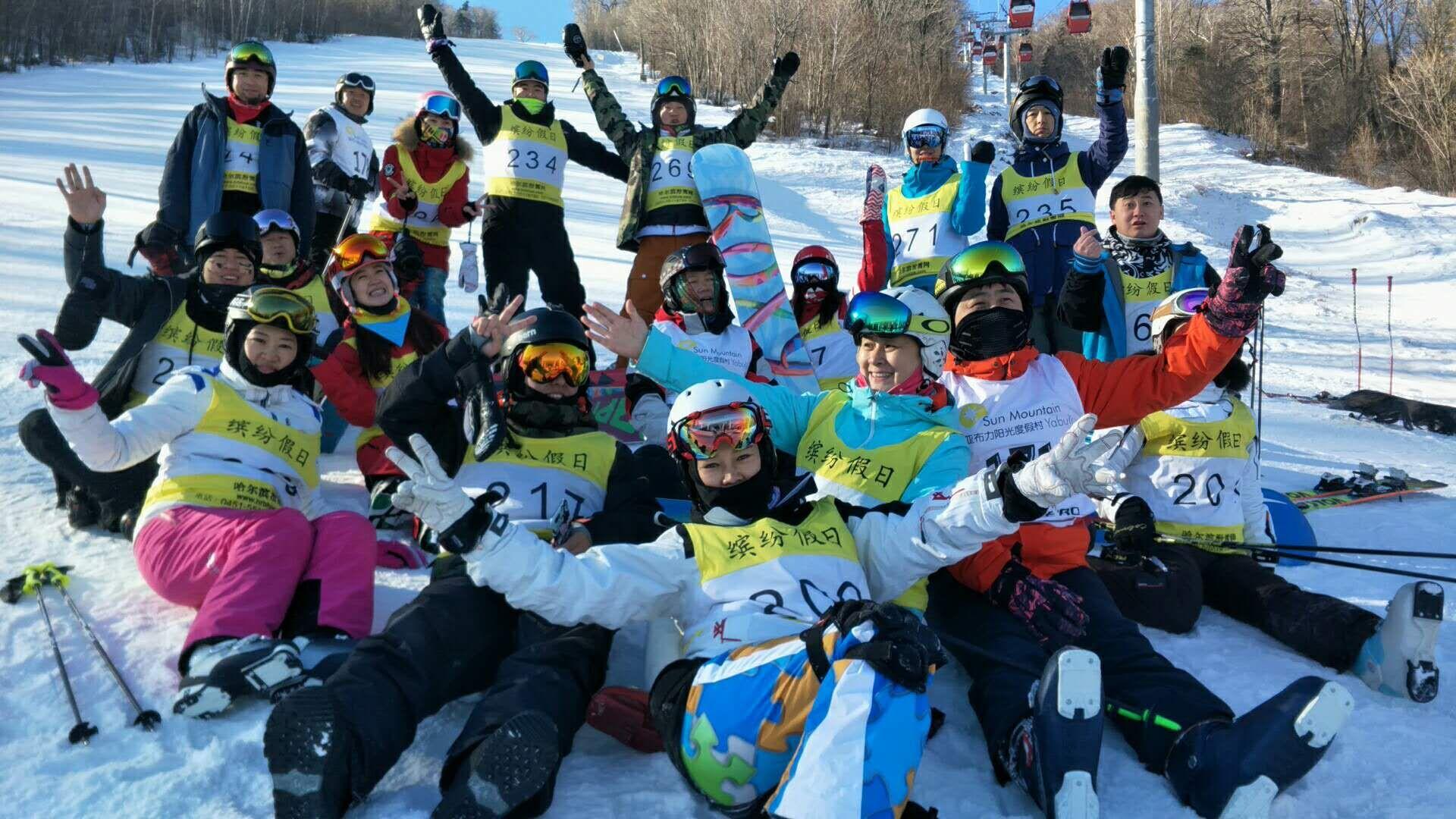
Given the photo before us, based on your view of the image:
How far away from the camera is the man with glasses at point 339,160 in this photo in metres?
6.20

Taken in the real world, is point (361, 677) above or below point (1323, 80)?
below

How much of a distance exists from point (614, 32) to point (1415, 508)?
36.9m

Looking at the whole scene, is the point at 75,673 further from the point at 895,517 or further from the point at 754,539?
the point at 895,517

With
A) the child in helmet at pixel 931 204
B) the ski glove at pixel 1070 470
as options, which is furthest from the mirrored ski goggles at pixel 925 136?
the ski glove at pixel 1070 470

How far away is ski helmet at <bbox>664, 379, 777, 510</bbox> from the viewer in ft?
9.32

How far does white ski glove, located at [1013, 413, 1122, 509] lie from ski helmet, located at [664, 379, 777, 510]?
78 centimetres

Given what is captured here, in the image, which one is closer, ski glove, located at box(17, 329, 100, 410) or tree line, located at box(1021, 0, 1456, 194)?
ski glove, located at box(17, 329, 100, 410)

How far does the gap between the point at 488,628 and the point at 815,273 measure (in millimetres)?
3102

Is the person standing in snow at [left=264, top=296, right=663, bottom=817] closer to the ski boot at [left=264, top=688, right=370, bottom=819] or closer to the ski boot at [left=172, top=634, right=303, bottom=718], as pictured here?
the ski boot at [left=264, top=688, right=370, bottom=819]

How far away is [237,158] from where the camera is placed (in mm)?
5391

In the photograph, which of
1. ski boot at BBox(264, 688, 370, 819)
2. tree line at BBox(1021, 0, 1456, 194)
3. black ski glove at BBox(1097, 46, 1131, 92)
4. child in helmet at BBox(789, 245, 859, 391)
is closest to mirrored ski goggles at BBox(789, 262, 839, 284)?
child in helmet at BBox(789, 245, 859, 391)

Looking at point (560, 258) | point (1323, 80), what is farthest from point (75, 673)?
point (1323, 80)

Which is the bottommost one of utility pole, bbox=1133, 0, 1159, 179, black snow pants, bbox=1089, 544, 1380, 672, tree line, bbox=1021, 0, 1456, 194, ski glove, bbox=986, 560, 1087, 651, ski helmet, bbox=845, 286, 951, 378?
black snow pants, bbox=1089, 544, 1380, 672

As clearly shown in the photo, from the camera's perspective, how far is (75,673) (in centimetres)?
288
